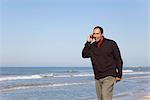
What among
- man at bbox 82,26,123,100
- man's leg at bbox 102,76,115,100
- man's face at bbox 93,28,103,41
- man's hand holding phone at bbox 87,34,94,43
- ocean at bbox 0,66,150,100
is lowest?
ocean at bbox 0,66,150,100

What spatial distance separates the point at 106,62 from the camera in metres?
5.39

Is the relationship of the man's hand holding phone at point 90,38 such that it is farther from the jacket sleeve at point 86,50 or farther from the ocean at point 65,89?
the ocean at point 65,89

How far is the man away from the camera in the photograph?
17.6 ft

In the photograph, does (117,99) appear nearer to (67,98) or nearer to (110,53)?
(67,98)

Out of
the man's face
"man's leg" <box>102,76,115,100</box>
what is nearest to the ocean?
"man's leg" <box>102,76,115,100</box>

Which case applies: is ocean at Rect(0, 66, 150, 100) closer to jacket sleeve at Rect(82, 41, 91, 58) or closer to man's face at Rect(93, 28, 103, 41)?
jacket sleeve at Rect(82, 41, 91, 58)

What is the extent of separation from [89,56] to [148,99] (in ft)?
22.8

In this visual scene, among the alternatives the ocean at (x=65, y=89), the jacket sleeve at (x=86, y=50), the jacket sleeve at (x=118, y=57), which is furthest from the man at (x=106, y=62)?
the ocean at (x=65, y=89)

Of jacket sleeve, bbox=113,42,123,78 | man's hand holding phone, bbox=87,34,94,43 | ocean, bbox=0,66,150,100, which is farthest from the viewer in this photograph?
ocean, bbox=0,66,150,100

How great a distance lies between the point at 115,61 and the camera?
542cm

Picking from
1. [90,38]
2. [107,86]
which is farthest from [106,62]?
[90,38]

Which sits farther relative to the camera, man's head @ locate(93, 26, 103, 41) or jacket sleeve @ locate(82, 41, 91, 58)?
jacket sleeve @ locate(82, 41, 91, 58)

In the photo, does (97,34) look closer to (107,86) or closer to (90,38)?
(90,38)

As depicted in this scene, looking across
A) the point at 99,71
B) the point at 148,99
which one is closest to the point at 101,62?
the point at 99,71
